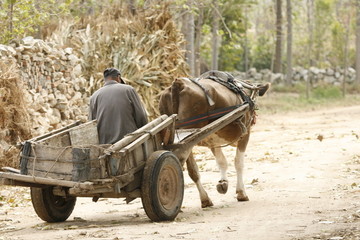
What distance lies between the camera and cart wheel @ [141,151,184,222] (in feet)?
23.4

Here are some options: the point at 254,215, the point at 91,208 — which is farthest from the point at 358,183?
the point at 91,208

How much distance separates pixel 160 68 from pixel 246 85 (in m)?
5.44

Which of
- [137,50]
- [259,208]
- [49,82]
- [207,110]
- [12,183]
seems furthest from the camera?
[137,50]

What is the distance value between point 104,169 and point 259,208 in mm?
2539

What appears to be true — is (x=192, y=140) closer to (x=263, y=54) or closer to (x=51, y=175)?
(x=51, y=175)

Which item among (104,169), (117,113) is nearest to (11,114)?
(117,113)

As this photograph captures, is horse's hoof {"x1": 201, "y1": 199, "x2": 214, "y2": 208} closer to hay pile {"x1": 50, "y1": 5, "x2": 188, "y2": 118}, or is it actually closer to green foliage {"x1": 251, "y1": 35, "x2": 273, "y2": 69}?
hay pile {"x1": 50, "y1": 5, "x2": 188, "y2": 118}

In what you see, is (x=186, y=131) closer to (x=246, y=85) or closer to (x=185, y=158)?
(x=185, y=158)

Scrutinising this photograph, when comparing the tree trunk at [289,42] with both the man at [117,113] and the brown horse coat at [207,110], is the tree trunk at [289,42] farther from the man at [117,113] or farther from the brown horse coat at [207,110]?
the man at [117,113]

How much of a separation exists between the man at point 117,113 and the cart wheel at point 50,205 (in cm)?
86

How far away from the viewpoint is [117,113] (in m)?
7.68

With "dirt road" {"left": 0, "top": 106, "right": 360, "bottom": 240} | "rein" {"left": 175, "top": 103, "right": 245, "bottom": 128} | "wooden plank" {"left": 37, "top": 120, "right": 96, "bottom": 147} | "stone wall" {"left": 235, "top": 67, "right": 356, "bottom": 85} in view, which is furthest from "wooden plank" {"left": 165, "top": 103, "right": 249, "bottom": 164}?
"stone wall" {"left": 235, "top": 67, "right": 356, "bottom": 85}

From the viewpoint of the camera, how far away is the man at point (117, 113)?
25.1 feet

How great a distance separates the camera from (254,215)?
7879 millimetres
